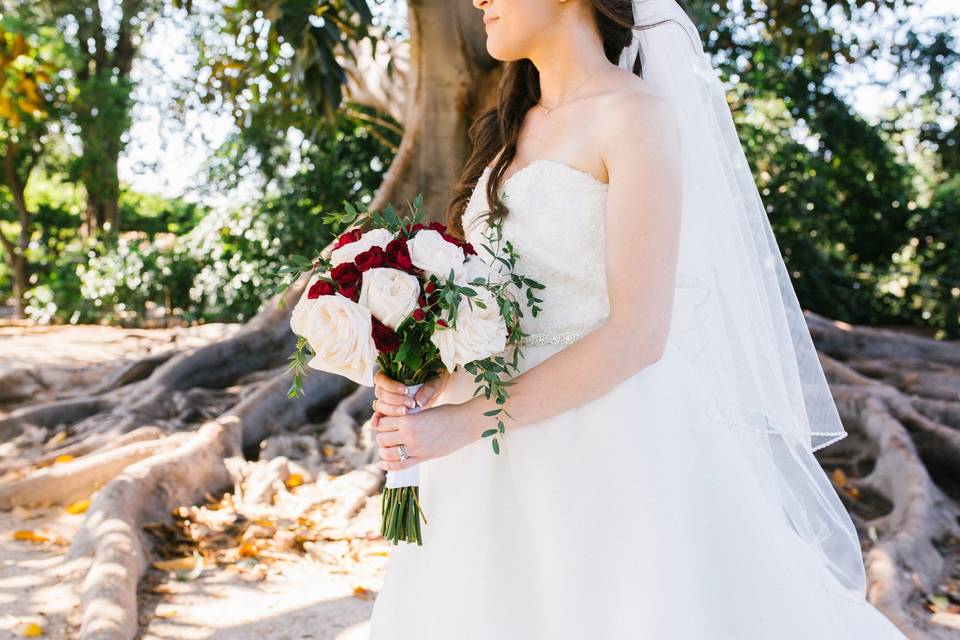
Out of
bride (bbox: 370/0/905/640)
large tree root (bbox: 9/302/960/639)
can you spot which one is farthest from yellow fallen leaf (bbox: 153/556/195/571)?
bride (bbox: 370/0/905/640)

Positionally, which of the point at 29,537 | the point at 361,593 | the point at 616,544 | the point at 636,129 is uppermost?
the point at 636,129

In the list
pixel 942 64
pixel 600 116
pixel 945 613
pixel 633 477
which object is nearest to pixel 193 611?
pixel 633 477

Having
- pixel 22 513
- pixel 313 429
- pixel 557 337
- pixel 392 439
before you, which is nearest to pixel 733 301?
pixel 557 337

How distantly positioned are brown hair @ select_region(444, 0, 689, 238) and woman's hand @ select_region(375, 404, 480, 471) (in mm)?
434

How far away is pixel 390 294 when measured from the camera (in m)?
1.41

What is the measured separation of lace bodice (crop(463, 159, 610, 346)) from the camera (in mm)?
1594

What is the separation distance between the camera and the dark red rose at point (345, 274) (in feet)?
4.80

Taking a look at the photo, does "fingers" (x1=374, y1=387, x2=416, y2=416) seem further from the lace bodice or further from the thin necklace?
the thin necklace

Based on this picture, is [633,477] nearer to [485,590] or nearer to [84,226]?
[485,590]

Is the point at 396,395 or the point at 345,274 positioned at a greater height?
the point at 345,274

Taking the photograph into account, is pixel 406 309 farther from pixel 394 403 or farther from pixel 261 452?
pixel 261 452

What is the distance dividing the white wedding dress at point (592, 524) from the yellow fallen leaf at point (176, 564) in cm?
204

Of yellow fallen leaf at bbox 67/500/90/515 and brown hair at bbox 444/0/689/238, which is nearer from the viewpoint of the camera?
brown hair at bbox 444/0/689/238

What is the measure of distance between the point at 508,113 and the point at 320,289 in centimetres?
74
